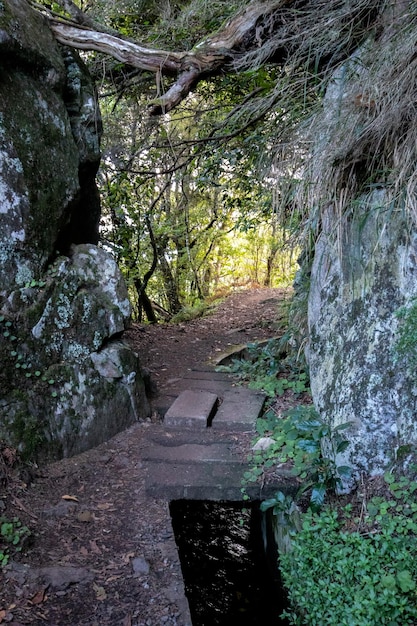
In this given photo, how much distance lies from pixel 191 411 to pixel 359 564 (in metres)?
2.28

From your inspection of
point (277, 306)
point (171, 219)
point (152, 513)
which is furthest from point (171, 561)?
point (171, 219)

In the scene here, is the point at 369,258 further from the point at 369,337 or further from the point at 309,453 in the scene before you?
the point at 309,453

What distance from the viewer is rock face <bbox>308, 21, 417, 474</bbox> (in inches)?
112

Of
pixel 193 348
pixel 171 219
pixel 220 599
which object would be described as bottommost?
pixel 220 599

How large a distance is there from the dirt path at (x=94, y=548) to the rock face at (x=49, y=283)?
31cm

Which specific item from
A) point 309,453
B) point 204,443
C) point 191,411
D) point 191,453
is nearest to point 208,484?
point 191,453

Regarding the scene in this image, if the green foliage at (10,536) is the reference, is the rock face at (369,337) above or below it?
above

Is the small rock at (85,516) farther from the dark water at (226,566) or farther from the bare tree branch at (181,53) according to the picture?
the bare tree branch at (181,53)

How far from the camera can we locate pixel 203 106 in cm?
620

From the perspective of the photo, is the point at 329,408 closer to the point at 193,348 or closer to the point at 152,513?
the point at 152,513

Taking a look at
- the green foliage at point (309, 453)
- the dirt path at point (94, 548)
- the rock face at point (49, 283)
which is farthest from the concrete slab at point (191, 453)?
the rock face at point (49, 283)

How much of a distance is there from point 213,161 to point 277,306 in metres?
3.91

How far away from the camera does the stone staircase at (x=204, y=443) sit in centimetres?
342

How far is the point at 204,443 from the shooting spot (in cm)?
405
